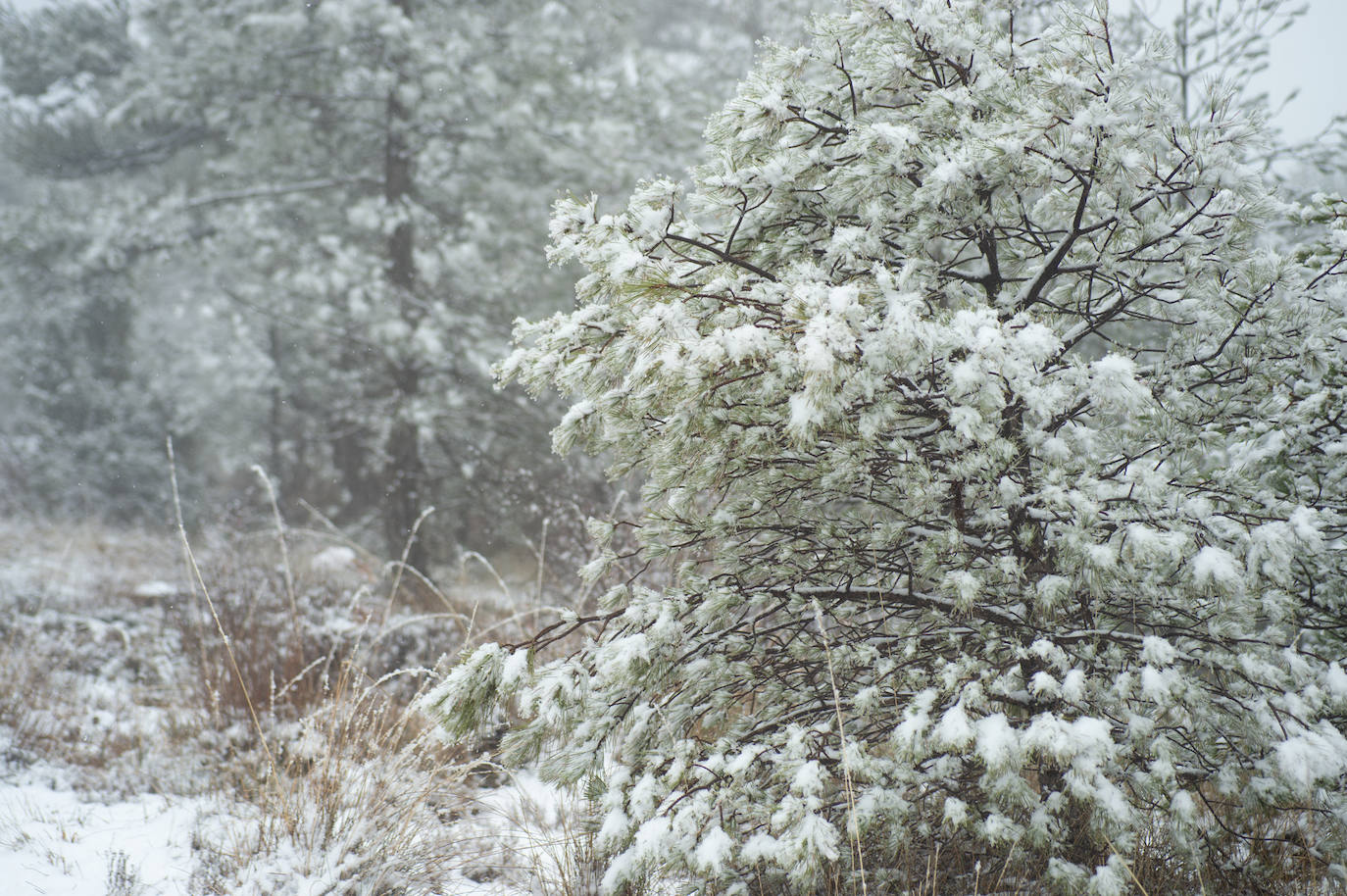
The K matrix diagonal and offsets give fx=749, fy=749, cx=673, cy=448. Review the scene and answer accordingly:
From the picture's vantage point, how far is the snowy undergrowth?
8.80ft

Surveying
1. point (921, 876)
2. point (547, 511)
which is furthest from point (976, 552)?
point (547, 511)

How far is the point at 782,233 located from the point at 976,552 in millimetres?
1291

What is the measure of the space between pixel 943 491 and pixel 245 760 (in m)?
3.45

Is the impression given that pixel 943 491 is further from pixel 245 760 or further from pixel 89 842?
pixel 89 842

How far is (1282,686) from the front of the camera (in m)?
2.21

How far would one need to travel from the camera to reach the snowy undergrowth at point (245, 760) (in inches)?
106

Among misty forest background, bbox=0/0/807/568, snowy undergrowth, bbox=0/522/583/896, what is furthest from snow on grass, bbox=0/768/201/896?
misty forest background, bbox=0/0/807/568

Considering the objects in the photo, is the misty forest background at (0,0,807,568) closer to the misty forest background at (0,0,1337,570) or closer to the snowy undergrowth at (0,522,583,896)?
the misty forest background at (0,0,1337,570)

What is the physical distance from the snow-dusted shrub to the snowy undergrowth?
A: 786 millimetres

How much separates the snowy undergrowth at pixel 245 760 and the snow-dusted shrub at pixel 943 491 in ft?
2.58

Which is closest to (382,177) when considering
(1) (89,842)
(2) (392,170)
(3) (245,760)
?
(2) (392,170)

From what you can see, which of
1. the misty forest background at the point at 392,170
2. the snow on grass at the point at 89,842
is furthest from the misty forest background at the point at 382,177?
the snow on grass at the point at 89,842

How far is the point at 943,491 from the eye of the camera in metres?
2.33

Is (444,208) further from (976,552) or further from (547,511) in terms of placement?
(976,552)
